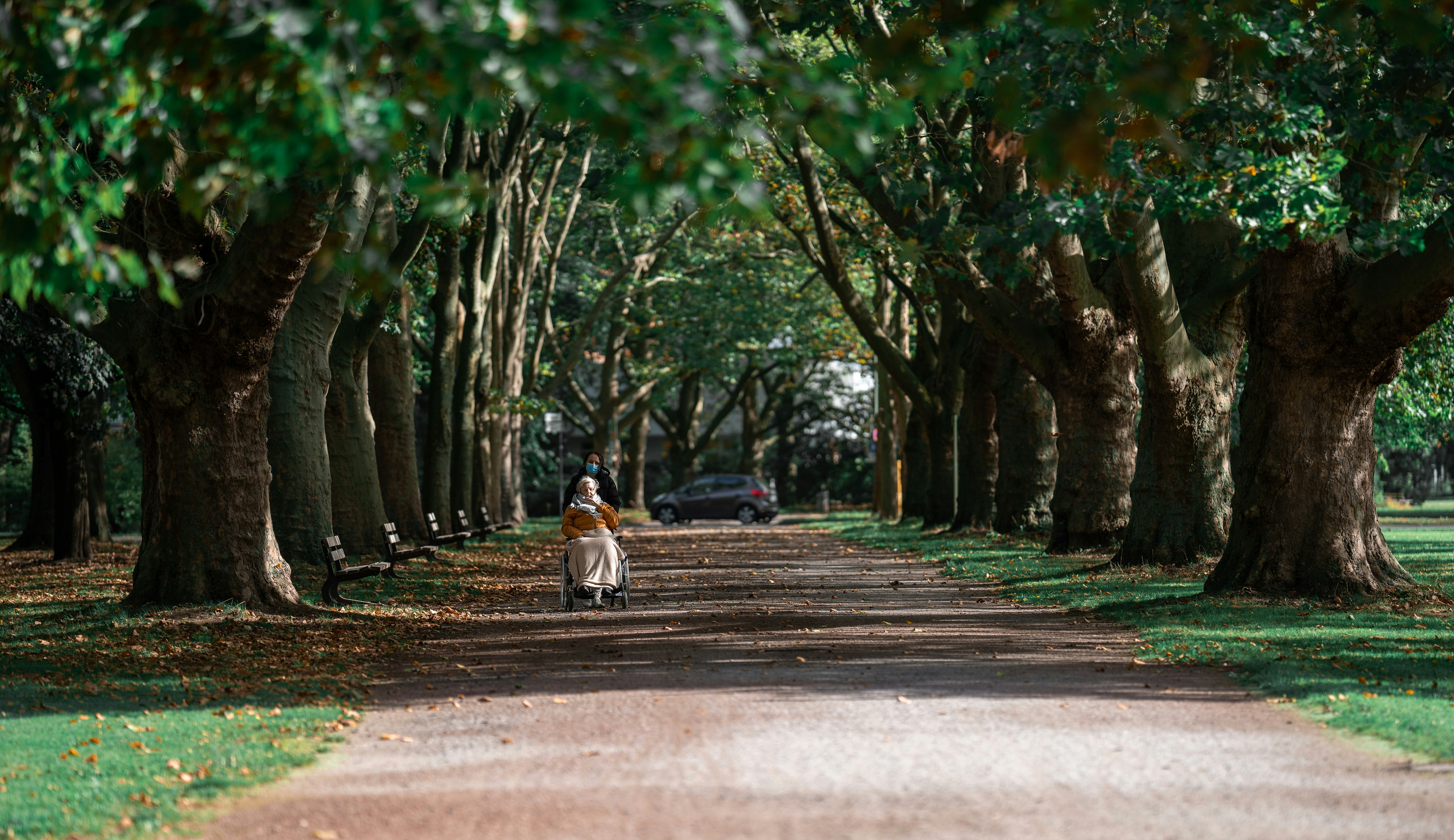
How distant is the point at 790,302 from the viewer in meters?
42.1

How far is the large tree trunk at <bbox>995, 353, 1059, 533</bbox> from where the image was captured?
81.3 feet

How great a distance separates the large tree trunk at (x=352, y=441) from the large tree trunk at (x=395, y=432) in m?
3.16

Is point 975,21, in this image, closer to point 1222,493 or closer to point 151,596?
point 151,596

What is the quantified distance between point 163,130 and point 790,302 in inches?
1428

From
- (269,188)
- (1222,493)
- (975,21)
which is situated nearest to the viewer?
(975,21)

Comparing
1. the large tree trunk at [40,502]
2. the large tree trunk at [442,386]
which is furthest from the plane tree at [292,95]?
the large tree trunk at [40,502]

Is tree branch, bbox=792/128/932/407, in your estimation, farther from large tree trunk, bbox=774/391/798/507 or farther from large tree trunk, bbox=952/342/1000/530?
large tree trunk, bbox=774/391/798/507

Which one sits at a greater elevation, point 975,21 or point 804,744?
point 975,21

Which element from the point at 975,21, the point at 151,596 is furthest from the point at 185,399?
the point at 975,21

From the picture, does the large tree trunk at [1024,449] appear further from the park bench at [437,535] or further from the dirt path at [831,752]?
the dirt path at [831,752]

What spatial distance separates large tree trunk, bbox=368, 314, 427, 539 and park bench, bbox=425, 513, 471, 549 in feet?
1.17

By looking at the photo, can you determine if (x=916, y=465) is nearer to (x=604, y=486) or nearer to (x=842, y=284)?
(x=842, y=284)

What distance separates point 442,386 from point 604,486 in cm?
1087

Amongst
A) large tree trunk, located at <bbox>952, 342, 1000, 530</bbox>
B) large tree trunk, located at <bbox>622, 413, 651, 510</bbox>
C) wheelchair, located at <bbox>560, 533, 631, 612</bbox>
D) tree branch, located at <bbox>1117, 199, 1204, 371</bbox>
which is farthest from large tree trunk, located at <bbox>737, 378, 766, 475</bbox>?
wheelchair, located at <bbox>560, 533, 631, 612</bbox>
